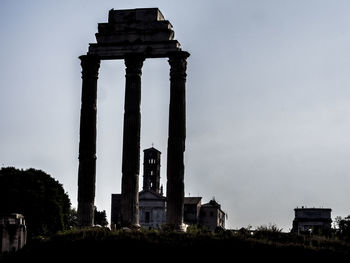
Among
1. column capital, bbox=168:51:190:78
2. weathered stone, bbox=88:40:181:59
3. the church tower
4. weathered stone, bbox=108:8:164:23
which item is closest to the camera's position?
column capital, bbox=168:51:190:78

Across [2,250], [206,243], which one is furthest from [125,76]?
[206,243]

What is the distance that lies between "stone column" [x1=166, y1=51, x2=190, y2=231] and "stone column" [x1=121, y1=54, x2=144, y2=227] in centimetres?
162

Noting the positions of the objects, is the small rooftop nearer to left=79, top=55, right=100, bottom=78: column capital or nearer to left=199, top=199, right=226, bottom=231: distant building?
left=199, top=199, right=226, bottom=231: distant building

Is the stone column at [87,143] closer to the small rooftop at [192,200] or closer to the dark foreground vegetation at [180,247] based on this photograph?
the dark foreground vegetation at [180,247]

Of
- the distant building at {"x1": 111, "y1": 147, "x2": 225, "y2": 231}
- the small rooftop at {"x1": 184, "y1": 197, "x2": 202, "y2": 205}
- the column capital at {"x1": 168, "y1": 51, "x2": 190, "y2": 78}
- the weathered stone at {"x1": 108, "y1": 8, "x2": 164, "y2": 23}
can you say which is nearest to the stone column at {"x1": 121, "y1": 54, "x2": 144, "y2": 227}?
the column capital at {"x1": 168, "y1": 51, "x2": 190, "y2": 78}

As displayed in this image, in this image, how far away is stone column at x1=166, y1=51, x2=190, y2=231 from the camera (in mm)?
44625

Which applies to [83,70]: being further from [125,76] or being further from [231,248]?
[231,248]

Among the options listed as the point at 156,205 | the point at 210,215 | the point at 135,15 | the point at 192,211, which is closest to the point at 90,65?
the point at 135,15

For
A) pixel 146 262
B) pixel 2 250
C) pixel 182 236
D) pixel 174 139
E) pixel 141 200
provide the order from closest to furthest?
pixel 146 262, pixel 182 236, pixel 2 250, pixel 174 139, pixel 141 200

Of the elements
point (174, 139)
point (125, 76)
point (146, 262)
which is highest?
point (125, 76)

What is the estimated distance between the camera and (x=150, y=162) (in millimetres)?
138125

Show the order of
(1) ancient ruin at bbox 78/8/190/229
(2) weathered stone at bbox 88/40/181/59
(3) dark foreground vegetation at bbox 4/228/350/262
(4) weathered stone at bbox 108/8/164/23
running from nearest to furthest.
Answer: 1. (3) dark foreground vegetation at bbox 4/228/350/262
2. (1) ancient ruin at bbox 78/8/190/229
3. (2) weathered stone at bbox 88/40/181/59
4. (4) weathered stone at bbox 108/8/164/23

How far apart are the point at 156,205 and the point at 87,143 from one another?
295ft

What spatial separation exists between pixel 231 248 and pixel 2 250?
11037 mm
